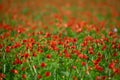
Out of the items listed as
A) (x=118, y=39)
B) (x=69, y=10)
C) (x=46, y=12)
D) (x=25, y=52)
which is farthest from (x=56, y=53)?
(x=69, y=10)

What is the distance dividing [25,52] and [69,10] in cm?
915

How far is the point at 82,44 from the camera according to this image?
19.0ft

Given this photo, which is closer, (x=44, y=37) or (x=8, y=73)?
(x=8, y=73)

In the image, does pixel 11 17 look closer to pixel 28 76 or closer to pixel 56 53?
pixel 56 53

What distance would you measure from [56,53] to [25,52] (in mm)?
720

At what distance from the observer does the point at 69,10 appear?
14.3 meters

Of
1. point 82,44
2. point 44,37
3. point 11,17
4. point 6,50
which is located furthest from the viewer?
point 11,17

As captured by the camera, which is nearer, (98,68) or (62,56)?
(98,68)

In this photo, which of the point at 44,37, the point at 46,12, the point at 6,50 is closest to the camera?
the point at 6,50

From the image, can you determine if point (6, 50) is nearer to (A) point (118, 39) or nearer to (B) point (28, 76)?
(B) point (28, 76)

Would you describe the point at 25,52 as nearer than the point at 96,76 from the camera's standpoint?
No

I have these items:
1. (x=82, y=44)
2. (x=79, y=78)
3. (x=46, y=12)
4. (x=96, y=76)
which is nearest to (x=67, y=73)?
(x=79, y=78)

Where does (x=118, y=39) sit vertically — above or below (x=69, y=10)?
above

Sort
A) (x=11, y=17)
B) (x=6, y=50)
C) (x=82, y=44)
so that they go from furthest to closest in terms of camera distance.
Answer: (x=11, y=17), (x=82, y=44), (x=6, y=50)
